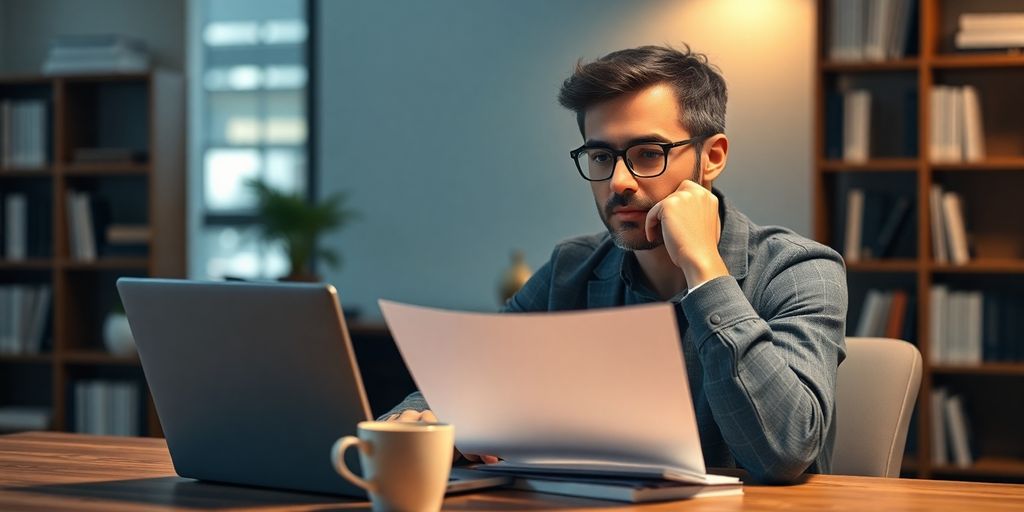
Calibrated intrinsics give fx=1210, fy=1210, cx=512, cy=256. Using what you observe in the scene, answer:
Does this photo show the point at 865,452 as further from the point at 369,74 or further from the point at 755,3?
the point at 369,74

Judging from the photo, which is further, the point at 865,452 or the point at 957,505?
the point at 865,452

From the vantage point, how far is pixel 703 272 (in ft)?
4.87

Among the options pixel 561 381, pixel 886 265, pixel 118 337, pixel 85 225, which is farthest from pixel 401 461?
pixel 85 225

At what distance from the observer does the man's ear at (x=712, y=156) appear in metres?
1.84

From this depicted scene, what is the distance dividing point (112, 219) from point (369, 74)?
1.23m

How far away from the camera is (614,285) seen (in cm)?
186

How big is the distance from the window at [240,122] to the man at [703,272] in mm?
3032

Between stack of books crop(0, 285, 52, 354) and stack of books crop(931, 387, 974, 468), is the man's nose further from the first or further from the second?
stack of books crop(0, 285, 52, 354)

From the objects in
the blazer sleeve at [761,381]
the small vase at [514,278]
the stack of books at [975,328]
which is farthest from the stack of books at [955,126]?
the blazer sleeve at [761,381]

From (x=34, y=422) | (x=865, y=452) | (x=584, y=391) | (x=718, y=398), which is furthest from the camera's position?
(x=34, y=422)

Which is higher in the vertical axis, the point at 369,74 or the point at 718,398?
the point at 369,74

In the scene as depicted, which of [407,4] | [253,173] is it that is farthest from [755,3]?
[253,173]

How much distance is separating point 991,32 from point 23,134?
11.6ft

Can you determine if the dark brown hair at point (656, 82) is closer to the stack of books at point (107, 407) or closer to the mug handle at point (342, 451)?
the mug handle at point (342, 451)
